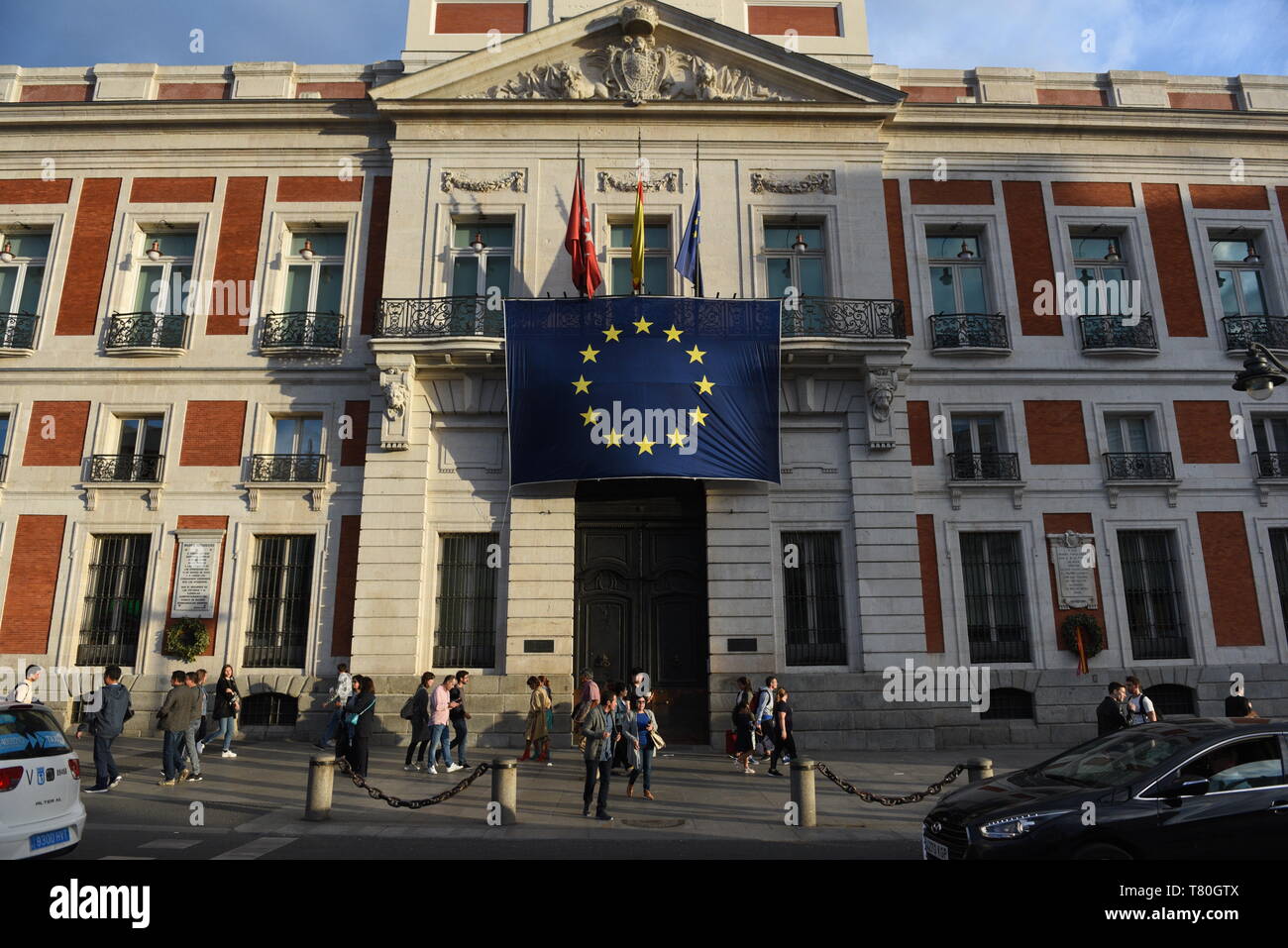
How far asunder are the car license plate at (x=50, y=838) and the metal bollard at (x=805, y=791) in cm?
795

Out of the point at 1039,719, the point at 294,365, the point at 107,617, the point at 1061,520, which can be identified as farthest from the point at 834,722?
the point at 107,617

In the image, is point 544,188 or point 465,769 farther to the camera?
point 544,188

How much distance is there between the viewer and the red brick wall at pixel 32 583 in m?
17.1

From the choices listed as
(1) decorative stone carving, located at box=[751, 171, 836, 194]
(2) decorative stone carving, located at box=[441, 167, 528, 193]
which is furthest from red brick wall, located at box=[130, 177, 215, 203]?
(1) decorative stone carving, located at box=[751, 171, 836, 194]

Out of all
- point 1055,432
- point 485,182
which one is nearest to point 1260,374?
point 1055,432

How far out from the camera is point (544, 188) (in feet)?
61.6

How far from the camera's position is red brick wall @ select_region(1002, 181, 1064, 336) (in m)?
18.9

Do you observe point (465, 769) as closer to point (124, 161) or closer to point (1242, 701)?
point (1242, 701)

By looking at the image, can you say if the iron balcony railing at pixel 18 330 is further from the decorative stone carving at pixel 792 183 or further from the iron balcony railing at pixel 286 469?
the decorative stone carving at pixel 792 183

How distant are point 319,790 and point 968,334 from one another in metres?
16.5

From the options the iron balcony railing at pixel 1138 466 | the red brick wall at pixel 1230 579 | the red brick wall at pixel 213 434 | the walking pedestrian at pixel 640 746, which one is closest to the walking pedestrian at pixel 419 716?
the walking pedestrian at pixel 640 746

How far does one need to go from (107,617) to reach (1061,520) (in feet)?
71.6

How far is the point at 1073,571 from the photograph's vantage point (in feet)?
57.8
